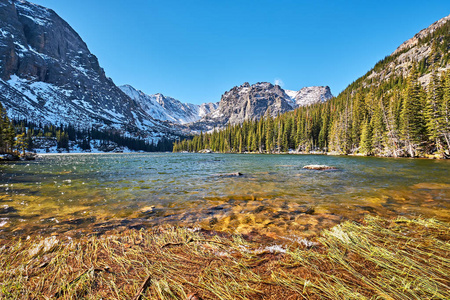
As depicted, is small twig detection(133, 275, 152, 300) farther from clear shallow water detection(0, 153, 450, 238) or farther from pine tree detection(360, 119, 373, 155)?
pine tree detection(360, 119, 373, 155)

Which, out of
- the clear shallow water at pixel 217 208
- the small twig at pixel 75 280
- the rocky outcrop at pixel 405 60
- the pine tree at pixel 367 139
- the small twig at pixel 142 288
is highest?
the rocky outcrop at pixel 405 60

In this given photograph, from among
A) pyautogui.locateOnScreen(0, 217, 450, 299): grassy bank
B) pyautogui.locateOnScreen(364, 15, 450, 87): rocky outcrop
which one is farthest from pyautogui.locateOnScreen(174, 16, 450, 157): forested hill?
pyautogui.locateOnScreen(0, 217, 450, 299): grassy bank

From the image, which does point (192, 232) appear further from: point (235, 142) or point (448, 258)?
point (235, 142)

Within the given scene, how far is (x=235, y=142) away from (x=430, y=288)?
422 feet

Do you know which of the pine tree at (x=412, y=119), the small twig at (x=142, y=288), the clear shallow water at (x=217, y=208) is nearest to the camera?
the small twig at (x=142, y=288)

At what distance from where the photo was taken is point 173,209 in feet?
30.4

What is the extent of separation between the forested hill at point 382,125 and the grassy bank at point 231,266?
2143 inches

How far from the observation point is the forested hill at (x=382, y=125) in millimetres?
43031

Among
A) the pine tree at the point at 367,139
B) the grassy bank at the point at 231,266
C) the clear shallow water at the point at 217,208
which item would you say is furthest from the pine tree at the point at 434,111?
the grassy bank at the point at 231,266

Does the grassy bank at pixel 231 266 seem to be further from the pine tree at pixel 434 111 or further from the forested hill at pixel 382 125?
the forested hill at pixel 382 125

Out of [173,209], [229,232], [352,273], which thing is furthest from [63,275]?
[352,273]

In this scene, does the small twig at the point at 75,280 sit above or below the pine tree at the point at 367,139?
below

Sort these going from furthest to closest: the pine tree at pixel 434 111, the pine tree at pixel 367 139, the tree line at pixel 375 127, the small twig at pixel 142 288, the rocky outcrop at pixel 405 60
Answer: the rocky outcrop at pixel 405 60, the pine tree at pixel 367 139, the tree line at pixel 375 127, the pine tree at pixel 434 111, the small twig at pixel 142 288

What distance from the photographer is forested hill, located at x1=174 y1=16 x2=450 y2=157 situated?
4303cm
